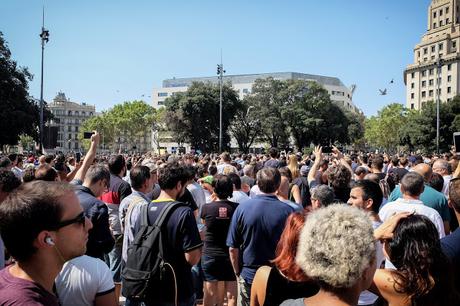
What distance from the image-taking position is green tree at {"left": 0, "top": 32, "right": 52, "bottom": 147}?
34.7 metres

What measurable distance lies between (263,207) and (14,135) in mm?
37034

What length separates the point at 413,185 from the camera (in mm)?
5012

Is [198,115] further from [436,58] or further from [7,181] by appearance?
[436,58]

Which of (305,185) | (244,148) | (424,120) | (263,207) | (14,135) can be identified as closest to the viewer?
(263,207)

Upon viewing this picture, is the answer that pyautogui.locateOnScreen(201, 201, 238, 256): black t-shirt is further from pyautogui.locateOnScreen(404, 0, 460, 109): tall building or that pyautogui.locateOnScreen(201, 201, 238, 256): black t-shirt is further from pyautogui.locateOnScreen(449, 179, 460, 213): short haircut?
pyautogui.locateOnScreen(404, 0, 460, 109): tall building

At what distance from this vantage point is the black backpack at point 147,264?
3.51 metres

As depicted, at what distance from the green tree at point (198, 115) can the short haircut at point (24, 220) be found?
49048mm

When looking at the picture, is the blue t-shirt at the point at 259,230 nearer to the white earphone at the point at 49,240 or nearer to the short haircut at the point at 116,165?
the white earphone at the point at 49,240

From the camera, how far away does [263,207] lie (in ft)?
14.5

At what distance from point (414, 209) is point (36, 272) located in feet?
13.2

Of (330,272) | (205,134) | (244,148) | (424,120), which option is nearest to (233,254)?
(330,272)

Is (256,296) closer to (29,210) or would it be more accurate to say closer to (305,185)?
(29,210)

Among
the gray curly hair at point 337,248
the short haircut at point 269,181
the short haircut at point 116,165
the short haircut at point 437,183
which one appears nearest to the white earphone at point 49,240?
the gray curly hair at point 337,248

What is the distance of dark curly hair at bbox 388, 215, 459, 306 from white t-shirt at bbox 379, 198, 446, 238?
7.67 ft
